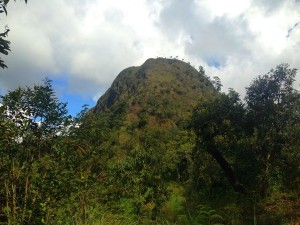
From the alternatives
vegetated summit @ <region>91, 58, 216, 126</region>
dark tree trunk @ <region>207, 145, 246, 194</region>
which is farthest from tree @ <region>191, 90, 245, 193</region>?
vegetated summit @ <region>91, 58, 216, 126</region>

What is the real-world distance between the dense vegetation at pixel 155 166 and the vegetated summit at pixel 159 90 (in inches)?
2340

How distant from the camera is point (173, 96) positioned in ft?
384

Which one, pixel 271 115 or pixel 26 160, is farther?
pixel 271 115

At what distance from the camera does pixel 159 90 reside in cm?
12156

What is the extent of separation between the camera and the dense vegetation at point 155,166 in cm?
512

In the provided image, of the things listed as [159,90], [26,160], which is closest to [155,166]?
[26,160]

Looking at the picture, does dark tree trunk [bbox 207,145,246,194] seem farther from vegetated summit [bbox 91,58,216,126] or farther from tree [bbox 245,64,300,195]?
vegetated summit [bbox 91,58,216,126]

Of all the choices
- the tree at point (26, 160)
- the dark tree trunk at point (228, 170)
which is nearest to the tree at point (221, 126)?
the dark tree trunk at point (228, 170)

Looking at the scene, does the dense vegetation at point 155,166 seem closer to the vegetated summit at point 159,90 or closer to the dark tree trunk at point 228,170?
the dark tree trunk at point 228,170

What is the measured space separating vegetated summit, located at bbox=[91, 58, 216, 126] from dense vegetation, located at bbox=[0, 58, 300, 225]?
195 ft

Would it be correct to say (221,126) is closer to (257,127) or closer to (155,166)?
(257,127)

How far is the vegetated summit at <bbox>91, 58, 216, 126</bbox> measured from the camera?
105 m

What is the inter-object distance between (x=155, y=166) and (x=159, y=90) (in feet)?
345

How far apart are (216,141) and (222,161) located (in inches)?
54.7
